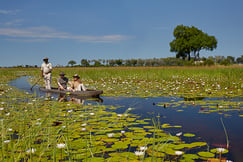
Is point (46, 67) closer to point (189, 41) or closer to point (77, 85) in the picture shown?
point (77, 85)

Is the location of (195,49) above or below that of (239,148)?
above

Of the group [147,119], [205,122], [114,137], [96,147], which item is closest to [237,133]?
[205,122]

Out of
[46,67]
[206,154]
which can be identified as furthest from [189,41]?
[206,154]

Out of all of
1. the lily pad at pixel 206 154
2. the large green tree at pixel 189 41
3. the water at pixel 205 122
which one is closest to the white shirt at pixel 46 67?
the water at pixel 205 122

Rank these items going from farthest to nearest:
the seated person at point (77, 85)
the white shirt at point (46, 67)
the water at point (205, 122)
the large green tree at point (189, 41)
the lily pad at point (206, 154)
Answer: the large green tree at point (189, 41) → the white shirt at point (46, 67) → the seated person at point (77, 85) → the water at point (205, 122) → the lily pad at point (206, 154)

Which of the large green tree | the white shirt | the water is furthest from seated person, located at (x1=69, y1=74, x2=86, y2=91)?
the large green tree

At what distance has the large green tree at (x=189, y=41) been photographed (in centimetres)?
5958

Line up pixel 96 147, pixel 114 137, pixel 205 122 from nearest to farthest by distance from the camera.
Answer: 1. pixel 96 147
2. pixel 114 137
3. pixel 205 122

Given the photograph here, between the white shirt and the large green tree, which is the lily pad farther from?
the large green tree

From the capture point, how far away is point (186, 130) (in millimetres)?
5500

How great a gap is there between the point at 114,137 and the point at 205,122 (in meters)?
2.93

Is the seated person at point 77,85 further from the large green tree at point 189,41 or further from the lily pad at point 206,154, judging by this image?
the large green tree at point 189,41

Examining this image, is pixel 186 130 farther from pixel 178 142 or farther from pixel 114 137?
pixel 114 137

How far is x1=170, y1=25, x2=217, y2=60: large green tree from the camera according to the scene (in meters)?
59.6
